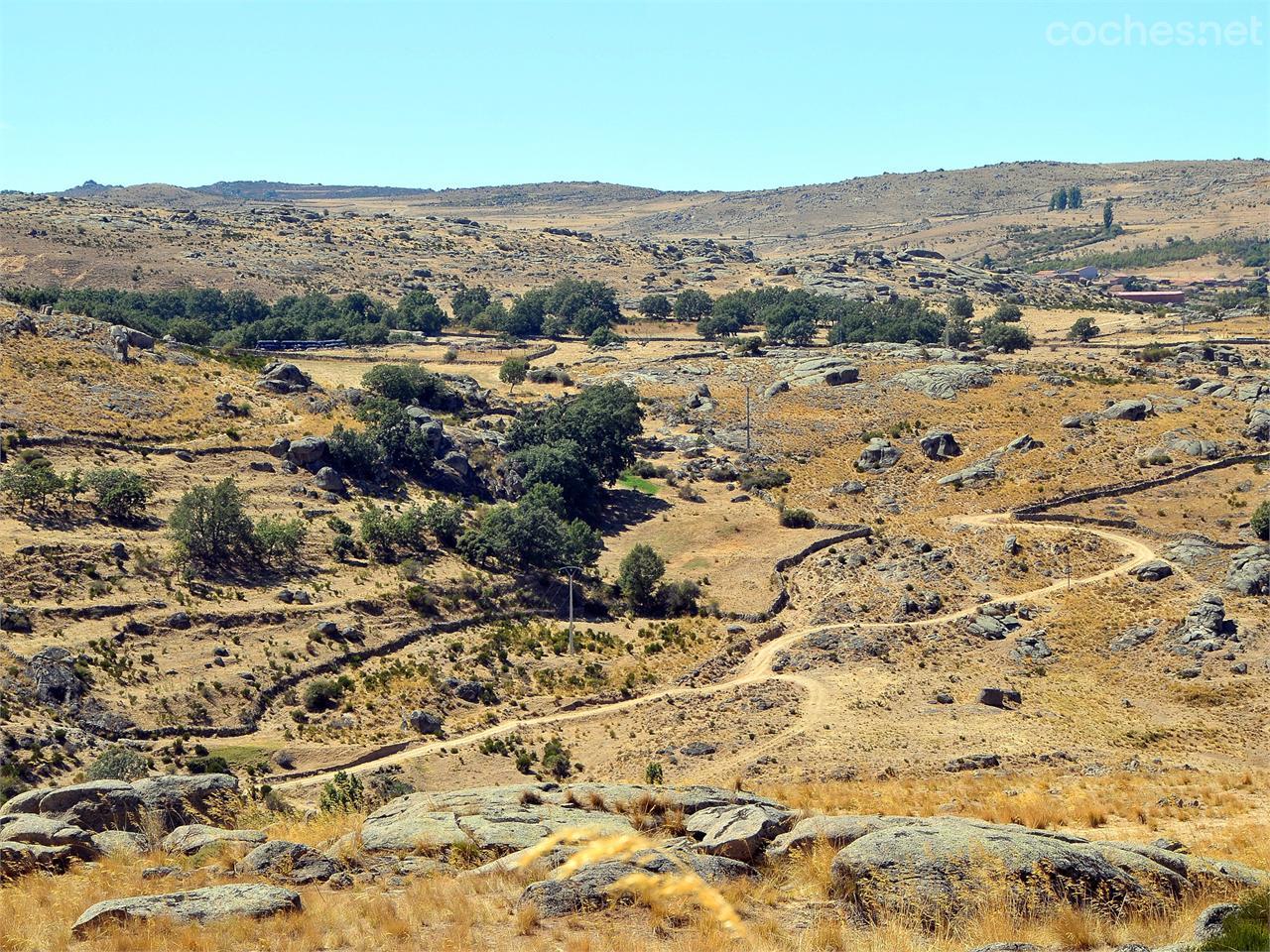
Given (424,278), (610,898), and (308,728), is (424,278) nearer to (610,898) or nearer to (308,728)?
(308,728)

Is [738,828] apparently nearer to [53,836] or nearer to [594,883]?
[594,883]

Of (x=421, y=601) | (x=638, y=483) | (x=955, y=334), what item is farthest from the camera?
(x=955, y=334)

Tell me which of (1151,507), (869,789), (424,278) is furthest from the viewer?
(424,278)

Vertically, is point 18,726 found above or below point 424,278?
below

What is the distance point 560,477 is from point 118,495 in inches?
1079

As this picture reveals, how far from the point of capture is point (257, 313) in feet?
450

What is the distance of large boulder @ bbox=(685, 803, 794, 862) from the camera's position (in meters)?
Answer: 20.9

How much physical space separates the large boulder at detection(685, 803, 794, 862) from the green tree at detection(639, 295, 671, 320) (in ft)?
423

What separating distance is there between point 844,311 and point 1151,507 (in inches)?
2928

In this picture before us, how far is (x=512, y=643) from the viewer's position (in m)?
57.2

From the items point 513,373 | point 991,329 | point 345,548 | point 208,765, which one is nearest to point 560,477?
point 345,548

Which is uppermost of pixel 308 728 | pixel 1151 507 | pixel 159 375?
pixel 159 375

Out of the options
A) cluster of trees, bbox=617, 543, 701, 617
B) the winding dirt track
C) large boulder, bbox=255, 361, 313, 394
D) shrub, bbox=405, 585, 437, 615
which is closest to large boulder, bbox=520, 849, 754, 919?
the winding dirt track

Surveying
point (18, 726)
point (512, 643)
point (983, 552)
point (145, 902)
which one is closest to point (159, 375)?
point (512, 643)
